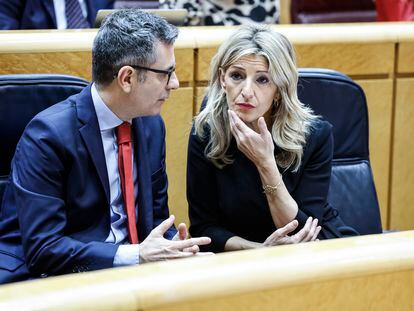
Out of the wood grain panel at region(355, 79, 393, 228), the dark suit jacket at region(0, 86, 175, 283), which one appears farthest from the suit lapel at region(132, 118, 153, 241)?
the wood grain panel at region(355, 79, 393, 228)

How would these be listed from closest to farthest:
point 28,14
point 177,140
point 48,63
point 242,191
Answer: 1. point 242,191
2. point 48,63
3. point 177,140
4. point 28,14

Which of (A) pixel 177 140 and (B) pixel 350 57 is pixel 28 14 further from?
(B) pixel 350 57

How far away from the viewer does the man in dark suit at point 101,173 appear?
4.33ft

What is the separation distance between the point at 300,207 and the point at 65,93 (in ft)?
1.46

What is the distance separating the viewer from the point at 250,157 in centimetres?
149

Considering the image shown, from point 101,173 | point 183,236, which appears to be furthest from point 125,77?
point 183,236

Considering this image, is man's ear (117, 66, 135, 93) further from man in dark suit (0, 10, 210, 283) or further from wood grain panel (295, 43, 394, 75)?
wood grain panel (295, 43, 394, 75)

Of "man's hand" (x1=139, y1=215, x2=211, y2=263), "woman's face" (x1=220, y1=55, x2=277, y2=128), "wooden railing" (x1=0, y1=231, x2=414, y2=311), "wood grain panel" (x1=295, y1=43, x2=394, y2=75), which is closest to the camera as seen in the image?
"wooden railing" (x1=0, y1=231, x2=414, y2=311)

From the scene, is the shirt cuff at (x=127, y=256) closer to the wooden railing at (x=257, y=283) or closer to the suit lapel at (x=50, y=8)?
the wooden railing at (x=257, y=283)

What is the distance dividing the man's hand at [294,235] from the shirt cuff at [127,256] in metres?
0.24

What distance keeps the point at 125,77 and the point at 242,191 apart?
29 cm

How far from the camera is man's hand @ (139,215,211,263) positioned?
4.30 feet

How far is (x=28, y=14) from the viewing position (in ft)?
7.03

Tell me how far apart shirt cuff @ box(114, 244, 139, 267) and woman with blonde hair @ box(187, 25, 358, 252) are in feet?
0.71
